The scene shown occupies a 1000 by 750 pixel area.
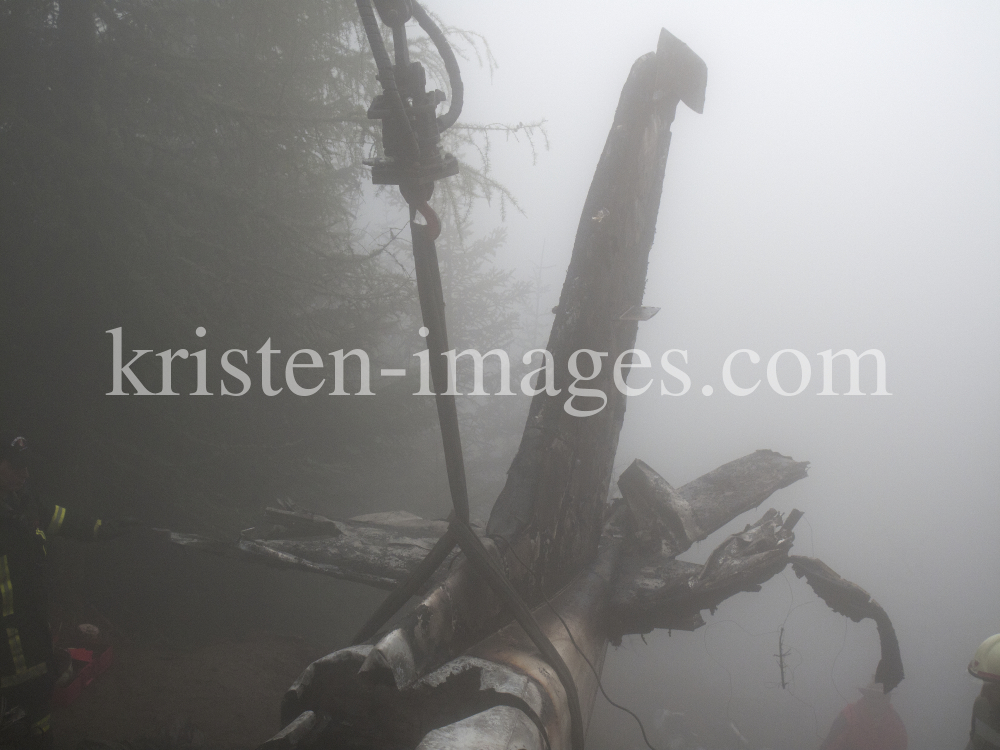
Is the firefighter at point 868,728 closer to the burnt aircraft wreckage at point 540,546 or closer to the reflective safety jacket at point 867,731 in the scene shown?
the reflective safety jacket at point 867,731

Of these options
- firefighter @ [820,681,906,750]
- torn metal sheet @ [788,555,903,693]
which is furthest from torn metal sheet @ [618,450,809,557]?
firefighter @ [820,681,906,750]

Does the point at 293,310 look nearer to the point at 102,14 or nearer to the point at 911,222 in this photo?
the point at 102,14

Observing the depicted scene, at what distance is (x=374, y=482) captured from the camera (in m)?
8.52

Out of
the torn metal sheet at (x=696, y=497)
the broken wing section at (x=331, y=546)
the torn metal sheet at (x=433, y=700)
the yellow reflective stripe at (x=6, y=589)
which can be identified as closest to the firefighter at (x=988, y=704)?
the torn metal sheet at (x=696, y=497)

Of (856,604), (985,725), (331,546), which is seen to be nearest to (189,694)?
(331,546)

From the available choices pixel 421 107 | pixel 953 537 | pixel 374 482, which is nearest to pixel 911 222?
pixel 953 537

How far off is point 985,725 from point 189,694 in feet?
20.5

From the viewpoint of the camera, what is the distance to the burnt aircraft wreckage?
169cm

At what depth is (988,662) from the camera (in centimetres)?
328

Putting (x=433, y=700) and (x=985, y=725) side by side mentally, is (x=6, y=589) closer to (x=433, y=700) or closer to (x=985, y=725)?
(x=433, y=700)

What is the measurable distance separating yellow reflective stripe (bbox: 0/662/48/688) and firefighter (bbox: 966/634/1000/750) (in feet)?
18.6

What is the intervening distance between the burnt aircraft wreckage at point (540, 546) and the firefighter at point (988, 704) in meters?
0.48

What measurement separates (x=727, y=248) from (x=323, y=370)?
62.2 metres

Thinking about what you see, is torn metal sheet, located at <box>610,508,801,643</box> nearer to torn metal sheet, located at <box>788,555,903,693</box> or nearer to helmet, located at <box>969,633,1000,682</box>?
torn metal sheet, located at <box>788,555,903,693</box>
